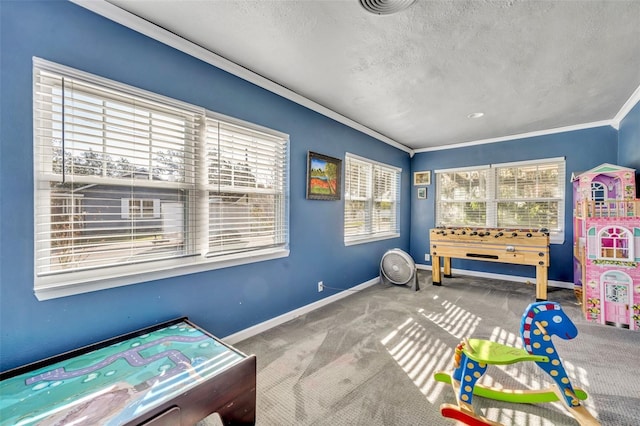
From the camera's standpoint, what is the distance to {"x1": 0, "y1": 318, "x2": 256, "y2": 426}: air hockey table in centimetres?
114

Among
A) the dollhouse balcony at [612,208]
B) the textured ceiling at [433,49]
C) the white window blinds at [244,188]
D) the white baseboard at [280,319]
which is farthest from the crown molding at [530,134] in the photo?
the white window blinds at [244,188]

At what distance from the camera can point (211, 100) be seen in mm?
2236

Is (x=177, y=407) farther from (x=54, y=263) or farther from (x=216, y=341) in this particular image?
(x=54, y=263)

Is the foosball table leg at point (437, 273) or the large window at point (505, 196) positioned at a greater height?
the large window at point (505, 196)

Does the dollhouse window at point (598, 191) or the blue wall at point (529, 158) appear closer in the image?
the dollhouse window at point (598, 191)

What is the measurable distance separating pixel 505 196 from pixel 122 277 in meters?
5.27

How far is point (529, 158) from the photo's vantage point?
14.2 ft

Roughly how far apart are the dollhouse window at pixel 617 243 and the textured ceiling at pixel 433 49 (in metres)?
1.46

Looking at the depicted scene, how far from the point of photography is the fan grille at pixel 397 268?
387 centimetres

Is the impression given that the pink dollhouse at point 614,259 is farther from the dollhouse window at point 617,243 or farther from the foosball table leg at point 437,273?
the foosball table leg at point 437,273

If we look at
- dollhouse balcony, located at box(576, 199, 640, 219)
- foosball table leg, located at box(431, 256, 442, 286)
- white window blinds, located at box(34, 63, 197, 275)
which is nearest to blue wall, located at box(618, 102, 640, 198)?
dollhouse balcony, located at box(576, 199, 640, 219)

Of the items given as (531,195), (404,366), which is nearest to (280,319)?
(404,366)

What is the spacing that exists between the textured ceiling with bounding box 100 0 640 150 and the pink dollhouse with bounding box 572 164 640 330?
1.18 m

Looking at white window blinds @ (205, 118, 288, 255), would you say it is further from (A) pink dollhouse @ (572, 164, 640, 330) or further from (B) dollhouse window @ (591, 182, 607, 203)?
(B) dollhouse window @ (591, 182, 607, 203)
